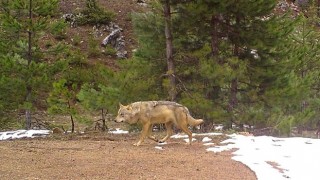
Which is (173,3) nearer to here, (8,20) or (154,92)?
(154,92)

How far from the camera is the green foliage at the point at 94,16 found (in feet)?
134

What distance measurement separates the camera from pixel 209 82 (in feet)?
54.1

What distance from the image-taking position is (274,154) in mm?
10617

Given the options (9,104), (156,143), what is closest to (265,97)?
(156,143)

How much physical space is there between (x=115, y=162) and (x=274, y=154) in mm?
3537

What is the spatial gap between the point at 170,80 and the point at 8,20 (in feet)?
18.1

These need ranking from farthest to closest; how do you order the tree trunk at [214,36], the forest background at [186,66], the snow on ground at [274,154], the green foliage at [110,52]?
the green foliage at [110,52]
the tree trunk at [214,36]
the forest background at [186,66]
the snow on ground at [274,154]

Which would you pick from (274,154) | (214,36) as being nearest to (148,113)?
(274,154)

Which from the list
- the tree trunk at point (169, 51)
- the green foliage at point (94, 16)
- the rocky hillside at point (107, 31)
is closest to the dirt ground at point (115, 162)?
the tree trunk at point (169, 51)

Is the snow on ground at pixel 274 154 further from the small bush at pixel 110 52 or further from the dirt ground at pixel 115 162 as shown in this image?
the small bush at pixel 110 52

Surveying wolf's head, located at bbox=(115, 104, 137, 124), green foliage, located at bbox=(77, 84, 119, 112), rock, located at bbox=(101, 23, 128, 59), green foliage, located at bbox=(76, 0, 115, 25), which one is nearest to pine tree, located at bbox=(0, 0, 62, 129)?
green foliage, located at bbox=(77, 84, 119, 112)

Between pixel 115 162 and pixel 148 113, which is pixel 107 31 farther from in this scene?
pixel 115 162

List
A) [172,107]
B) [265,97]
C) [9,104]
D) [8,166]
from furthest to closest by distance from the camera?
[265,97] < [9,104] < [172,107] < [8,166]

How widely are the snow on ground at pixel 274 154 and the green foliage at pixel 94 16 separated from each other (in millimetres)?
28694
